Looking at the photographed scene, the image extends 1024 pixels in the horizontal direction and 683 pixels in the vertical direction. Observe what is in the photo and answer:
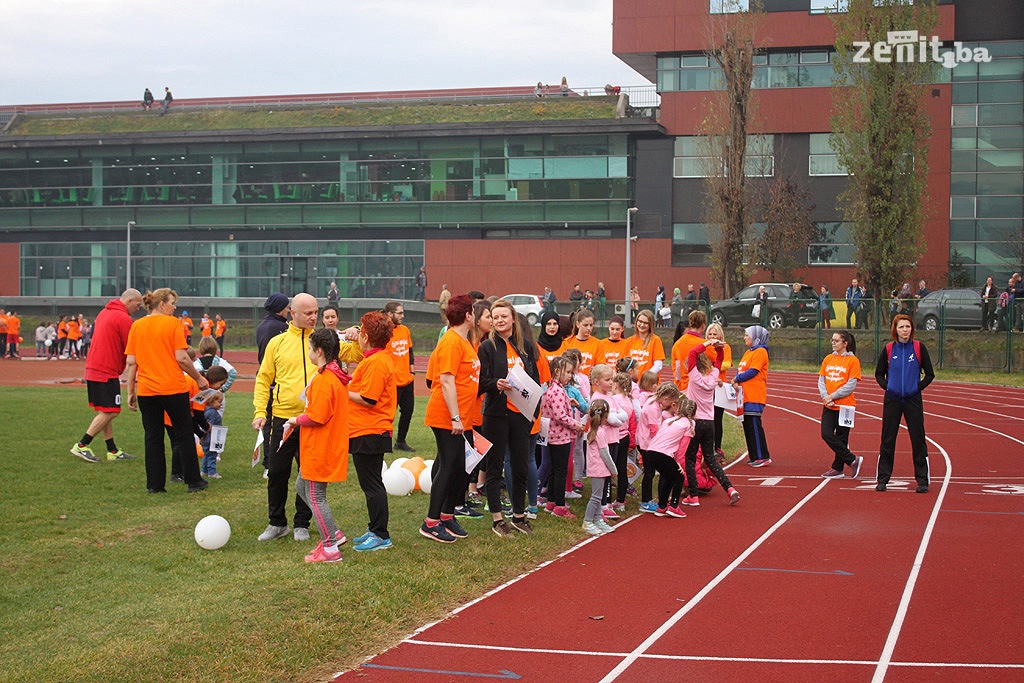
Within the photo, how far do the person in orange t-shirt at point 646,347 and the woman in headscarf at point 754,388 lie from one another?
1.75 metres

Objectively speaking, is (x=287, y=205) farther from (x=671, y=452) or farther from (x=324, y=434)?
(x=324, y=434)

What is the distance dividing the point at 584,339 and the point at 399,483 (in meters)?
2.76

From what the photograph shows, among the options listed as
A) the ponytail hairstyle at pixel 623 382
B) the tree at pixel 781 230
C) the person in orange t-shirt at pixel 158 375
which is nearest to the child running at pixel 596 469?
the ponytail hairstyle at pixel 623 382

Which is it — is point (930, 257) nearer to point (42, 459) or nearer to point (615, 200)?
point (615, 200)

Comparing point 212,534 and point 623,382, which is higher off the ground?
point 623,382

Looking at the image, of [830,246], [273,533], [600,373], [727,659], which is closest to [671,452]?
[600,373]

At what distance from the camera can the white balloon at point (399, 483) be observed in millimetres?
11414

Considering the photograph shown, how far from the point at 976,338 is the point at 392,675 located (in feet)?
95.9

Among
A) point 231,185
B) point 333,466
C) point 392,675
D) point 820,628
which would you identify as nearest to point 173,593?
point 333,466

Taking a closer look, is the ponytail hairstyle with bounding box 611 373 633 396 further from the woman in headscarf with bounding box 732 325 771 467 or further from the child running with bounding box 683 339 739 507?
the woman in headscarf with bounding box 732 325 771 467

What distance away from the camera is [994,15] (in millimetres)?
47281

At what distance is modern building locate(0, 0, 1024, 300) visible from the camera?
47.8 m

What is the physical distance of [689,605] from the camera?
7.62 meters

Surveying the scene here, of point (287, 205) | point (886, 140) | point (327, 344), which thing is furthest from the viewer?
point (287, 205)
